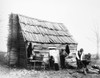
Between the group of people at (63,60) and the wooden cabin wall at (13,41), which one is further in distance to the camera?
the wooden cabin wall at (13,41)

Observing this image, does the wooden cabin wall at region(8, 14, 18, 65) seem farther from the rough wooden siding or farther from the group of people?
the group of people

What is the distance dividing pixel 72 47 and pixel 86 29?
3163 cm


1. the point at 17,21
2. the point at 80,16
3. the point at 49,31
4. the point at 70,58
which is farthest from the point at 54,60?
the point at 80,16

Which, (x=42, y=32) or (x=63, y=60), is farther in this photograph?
(x=42, y=32)

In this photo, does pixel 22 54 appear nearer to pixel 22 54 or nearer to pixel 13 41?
pixel 22 54

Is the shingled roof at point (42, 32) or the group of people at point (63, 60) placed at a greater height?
the shingled roof at point (42, 32)

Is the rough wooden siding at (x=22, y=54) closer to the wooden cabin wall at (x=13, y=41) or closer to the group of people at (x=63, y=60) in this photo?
the wooden cabin wall at (x=13, y=41)

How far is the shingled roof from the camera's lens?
1564 centimetres

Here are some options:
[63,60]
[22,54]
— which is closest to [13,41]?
[22,54]

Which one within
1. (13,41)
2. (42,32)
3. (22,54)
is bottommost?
(22,54)

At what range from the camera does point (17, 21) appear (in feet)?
56.1

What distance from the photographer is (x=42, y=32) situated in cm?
1731

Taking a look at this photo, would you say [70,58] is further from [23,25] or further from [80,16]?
[80,16]

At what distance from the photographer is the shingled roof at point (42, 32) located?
616 inches
